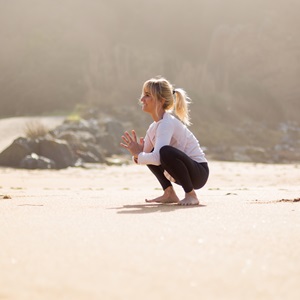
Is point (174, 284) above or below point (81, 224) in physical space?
above

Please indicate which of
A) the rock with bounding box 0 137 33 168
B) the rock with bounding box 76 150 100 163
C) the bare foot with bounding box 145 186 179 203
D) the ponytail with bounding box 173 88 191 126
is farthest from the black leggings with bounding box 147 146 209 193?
the rock with bounding box 76 150 100 163

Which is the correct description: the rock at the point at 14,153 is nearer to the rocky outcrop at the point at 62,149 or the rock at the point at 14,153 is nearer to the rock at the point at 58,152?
the rocky outcrop at the point at 62,149

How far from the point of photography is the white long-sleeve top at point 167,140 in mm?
4016

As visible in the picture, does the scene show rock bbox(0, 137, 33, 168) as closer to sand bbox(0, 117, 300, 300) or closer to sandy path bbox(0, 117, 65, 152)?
sandy path bbox(0, 117, 65, 152)

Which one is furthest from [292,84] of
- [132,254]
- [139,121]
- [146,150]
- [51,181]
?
[132,254]

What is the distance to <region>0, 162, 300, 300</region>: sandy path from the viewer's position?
166 centimetres

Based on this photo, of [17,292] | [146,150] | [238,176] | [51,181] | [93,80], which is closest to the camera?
[17,292]

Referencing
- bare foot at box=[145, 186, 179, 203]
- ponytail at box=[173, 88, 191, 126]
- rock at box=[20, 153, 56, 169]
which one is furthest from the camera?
rock at box=[20, 153, 56, 169]

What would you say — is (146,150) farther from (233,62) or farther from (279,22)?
(279,22)

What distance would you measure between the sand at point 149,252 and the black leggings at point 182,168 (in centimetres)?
26

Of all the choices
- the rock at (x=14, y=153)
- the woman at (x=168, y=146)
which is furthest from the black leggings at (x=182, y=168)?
the rock at (x=14, y=153)

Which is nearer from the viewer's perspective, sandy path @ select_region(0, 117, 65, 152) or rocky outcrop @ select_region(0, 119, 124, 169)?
rocky outcrop @ select_region(0, 119, 124, 169)

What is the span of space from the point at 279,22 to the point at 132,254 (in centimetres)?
2883

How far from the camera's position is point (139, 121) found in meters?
17.8
